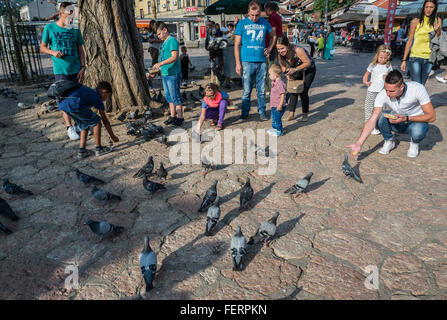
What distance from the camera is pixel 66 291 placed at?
2445 millimetres

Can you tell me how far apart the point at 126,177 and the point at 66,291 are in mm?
2107

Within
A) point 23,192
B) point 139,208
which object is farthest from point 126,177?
point 23,192

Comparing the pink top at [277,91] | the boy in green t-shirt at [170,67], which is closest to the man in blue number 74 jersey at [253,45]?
the pink top at [277,91]

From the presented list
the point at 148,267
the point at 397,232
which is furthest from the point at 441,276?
the point at 148,267

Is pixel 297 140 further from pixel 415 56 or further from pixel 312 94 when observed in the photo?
pixel 312 94

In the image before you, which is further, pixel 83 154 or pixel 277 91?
pixel 277 91

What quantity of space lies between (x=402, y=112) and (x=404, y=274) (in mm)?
3019

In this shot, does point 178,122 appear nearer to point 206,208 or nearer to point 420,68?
point 206,208

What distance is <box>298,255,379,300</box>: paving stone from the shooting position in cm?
235

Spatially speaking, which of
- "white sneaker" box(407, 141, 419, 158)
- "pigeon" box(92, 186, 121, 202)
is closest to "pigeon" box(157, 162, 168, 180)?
"pigeon" box(92, 186, 121, 202)

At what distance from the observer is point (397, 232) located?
306 cm

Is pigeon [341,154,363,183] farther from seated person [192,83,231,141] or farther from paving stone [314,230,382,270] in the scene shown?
seated person [192,83,231,141]

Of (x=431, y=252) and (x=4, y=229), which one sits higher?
(x=4, y=229)
